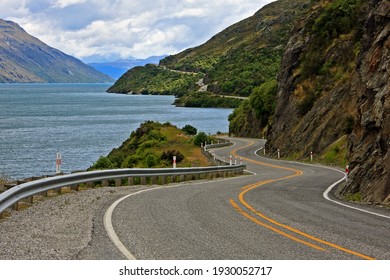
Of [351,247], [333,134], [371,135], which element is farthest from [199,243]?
[333,134]

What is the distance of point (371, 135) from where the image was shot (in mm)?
20422

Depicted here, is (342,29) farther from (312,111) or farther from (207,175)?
(207,175)

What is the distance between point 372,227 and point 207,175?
17.5m

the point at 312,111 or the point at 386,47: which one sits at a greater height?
the point at 386,47

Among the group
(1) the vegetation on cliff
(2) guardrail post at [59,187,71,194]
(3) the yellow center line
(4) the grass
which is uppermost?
(3) the yellow center line

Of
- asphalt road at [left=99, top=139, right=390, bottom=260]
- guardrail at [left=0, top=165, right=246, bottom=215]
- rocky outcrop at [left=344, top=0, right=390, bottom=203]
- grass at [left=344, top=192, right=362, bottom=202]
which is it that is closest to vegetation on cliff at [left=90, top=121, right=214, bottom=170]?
guardrail at [left=0, top=165, right=246, bottom=215]

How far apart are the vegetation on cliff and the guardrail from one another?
1858cm

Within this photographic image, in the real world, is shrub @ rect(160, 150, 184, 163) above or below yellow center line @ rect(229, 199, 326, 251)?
below

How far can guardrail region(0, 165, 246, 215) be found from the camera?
38.5ft

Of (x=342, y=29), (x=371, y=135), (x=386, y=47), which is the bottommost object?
(x=371, y=135)

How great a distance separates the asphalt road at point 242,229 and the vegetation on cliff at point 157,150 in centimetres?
3059

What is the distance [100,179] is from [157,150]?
1701 inches

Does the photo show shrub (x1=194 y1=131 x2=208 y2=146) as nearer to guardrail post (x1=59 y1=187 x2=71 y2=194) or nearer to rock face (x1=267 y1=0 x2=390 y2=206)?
rock face (x1=267 y1=0 x2=390 y2=206)

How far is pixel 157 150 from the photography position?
60.6 meters
